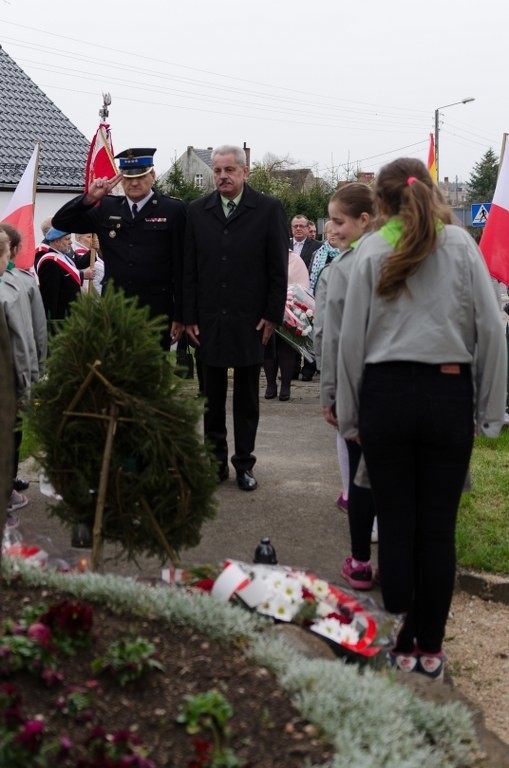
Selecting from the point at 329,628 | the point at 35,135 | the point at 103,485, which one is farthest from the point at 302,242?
the point at 35,135

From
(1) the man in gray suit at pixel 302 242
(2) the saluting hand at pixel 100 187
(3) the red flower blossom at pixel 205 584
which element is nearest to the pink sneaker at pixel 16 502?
(2) the saluting hand at pixel 100 187

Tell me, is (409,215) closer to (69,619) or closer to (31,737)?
(69,619)

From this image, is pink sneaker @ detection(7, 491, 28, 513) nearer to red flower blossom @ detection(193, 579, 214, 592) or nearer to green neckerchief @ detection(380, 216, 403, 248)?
red flower blossom @ detection(193, 579, 214, 592)

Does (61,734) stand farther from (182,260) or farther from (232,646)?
(182,260)

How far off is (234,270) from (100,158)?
5.57 metres

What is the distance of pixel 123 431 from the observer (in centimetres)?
430

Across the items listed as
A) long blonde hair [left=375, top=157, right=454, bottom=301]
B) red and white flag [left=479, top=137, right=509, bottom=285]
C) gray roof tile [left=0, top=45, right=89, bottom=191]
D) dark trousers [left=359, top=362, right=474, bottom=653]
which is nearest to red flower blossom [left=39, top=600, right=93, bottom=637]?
dark trousers [left=359, top=362, right=474, bottom=653]

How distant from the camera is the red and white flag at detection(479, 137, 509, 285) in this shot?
9523 millimetres

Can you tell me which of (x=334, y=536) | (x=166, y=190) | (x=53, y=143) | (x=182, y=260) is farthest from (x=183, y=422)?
(x=166, y=190)

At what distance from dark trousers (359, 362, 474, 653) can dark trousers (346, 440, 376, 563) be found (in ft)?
3.36

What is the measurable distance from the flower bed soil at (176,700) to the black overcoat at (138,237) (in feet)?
12.3

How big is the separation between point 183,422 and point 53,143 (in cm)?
2404

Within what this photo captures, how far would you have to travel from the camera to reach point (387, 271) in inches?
154

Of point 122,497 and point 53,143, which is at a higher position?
point 53,143
